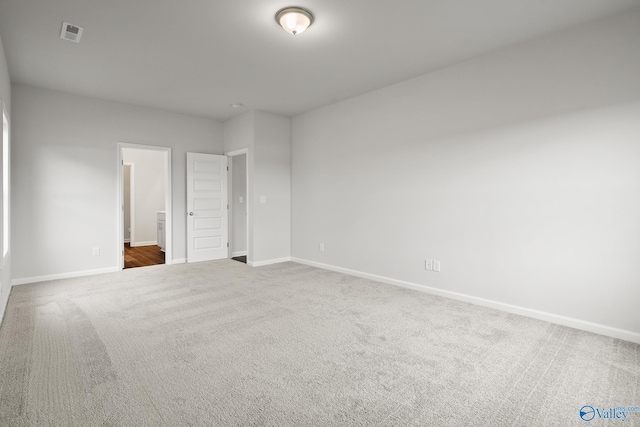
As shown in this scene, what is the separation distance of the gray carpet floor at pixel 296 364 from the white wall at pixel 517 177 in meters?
0.44

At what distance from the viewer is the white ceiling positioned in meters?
2.60

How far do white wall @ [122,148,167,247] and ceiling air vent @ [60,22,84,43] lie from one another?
5350 millimetres

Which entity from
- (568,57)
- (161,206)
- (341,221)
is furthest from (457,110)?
(161,206)

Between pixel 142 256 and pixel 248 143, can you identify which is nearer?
pixel 248 143

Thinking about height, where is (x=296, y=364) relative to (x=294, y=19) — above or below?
below

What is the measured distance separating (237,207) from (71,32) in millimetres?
4032

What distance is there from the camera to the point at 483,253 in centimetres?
348

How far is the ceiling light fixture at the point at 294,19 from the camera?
104 inches

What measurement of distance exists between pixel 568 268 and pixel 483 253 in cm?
75

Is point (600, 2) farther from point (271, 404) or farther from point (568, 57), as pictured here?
point (271, 404)

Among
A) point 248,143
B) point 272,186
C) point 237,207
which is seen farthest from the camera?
point 237,207

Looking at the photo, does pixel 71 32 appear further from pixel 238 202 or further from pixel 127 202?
pixel 127 202

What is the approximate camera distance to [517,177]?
3201mm

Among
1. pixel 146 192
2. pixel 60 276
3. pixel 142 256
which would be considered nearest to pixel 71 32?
pixel 60 276
